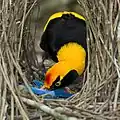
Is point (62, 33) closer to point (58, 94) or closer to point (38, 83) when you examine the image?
point (38, 83)

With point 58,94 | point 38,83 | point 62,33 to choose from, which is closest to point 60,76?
point 58,94

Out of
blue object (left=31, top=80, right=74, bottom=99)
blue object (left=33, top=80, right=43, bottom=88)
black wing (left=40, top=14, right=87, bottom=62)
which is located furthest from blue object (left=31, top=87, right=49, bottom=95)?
black wing (left=40, top=14, right=87, bottom=62)

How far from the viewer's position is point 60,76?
82.6 inches

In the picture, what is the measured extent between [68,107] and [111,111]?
15 cm

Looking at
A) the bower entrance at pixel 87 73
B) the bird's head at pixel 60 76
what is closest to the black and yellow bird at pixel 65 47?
the bird's head at pixel 60 76

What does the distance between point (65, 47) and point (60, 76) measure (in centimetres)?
21

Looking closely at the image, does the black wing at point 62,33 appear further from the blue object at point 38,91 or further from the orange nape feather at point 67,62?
the blue object at point 38,91

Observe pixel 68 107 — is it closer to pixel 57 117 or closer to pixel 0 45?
pixel 57 117

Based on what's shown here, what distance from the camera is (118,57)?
191cm

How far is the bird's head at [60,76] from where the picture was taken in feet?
6.89

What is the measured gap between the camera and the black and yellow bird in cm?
212

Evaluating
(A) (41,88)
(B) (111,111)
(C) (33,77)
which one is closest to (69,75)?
(A) (41,88)

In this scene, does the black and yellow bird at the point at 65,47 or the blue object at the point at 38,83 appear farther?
the blue object at the point at 38,83

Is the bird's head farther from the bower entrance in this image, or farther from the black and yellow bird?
the bower entrance
